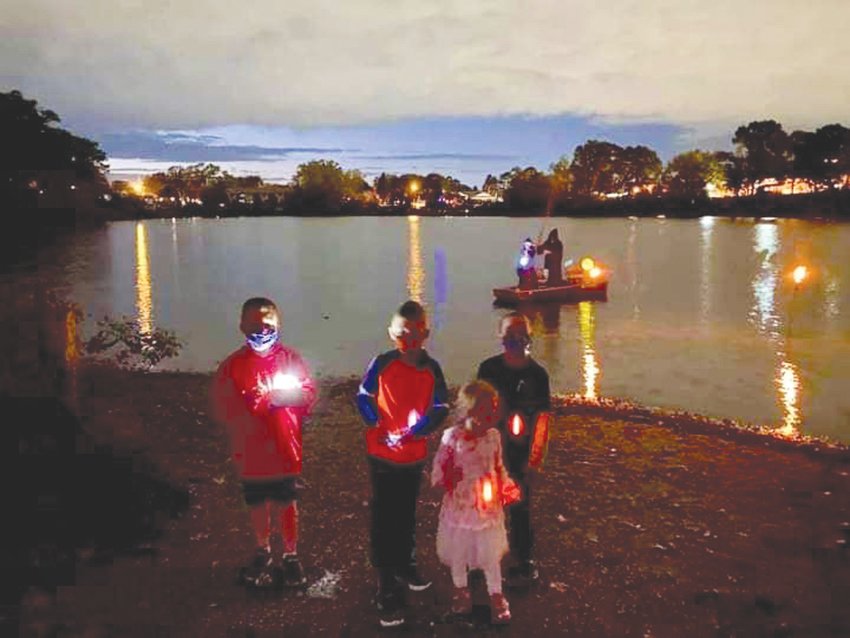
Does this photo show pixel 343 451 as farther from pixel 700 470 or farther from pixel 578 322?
pixel 578 322

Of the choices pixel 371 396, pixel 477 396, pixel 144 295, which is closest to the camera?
pixel 477 396

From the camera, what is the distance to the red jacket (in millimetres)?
5180

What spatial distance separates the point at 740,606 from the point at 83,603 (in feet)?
15.2

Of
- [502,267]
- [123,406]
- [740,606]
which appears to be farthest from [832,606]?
[502,267]

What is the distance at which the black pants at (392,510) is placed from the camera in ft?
16.7

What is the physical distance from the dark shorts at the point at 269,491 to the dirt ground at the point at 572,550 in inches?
28.4

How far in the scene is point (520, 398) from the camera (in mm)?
5172

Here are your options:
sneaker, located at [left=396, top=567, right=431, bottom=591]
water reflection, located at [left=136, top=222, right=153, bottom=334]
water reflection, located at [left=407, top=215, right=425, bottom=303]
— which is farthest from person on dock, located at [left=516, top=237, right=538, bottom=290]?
sneaker, located at [left=396, top=567, right=431, bottom=591]

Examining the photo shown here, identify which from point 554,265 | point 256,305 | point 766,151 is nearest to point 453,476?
point 256,305

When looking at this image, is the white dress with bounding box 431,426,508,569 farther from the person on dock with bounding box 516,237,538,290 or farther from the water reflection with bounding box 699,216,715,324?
the person on dock with bounding box 516,237,538,290

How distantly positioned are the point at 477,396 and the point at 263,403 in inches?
57.7

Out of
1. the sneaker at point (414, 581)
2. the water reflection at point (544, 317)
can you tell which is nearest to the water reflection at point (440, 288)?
the water reflection at point (544, 317)

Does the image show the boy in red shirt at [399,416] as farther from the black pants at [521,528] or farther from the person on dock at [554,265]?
the person on dock at [554,265]

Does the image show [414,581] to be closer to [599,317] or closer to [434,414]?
[434,414]
